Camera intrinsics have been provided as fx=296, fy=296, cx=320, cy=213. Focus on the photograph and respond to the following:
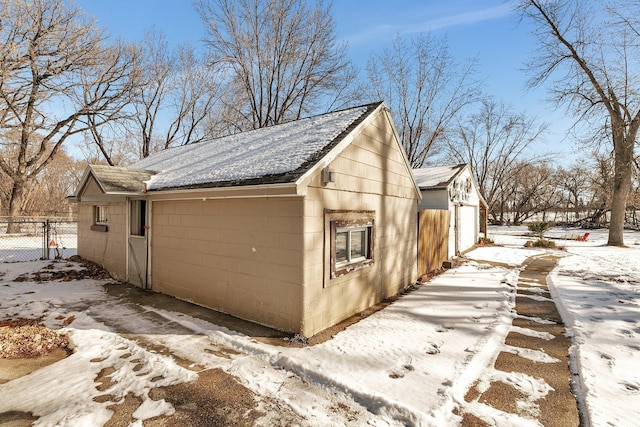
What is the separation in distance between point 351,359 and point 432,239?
6899mm

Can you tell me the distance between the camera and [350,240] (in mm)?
6000

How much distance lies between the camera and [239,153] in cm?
743

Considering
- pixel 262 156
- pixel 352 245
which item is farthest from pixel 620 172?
pixel 262 156

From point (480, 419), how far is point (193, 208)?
20.1 ft

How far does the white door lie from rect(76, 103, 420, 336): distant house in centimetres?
3

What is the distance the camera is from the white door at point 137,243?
25.8 feet

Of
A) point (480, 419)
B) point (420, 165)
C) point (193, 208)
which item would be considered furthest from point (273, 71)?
point (480, 419)

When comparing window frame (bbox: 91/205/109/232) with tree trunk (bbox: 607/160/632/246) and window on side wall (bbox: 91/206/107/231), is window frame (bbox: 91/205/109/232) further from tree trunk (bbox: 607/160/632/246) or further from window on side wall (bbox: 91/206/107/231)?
tree trunk (bbox: 607/160/632/246)

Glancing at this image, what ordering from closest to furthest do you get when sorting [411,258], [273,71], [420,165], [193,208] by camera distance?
1. [193,208]
2. [411,258]
3. [273,71]
4. [420,165]

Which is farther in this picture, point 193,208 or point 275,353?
point 193,208

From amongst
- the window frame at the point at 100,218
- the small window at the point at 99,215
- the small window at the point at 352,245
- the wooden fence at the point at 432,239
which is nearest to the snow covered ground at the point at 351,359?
the small window at the point at 352,245

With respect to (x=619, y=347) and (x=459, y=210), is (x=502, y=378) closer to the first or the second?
(x=619, y=347)

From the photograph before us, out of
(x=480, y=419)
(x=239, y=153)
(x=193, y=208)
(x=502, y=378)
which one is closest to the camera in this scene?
(x=480, y=419)

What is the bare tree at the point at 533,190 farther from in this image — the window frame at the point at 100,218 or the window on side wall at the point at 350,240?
the window frame at the point at 100,218
